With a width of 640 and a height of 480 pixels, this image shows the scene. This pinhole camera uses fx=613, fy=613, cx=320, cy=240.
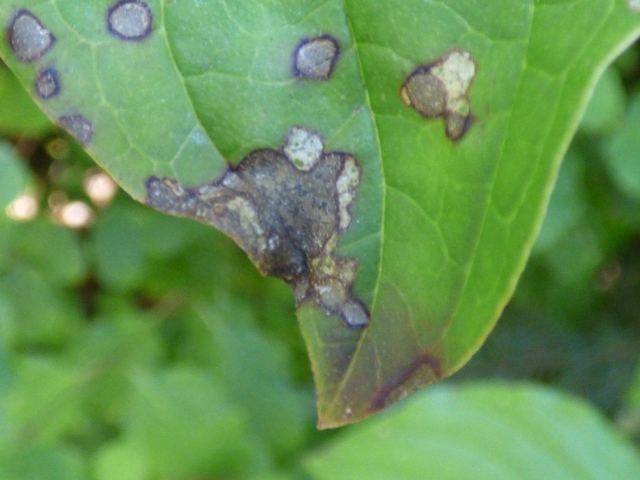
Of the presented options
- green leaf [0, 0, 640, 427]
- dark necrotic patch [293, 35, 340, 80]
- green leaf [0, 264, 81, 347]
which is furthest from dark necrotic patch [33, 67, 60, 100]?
green leaf [0, 264, 81, 347]

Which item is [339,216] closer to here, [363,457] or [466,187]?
[466,187]

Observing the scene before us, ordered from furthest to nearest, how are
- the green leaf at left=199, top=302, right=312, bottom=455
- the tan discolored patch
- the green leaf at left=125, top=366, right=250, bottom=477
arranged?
1. the green leaf at left=199, top=302, right=312, bottom=455
2. the green leaf at left=125, top=366, right=250, bottom=477
3. the tan discolored patch

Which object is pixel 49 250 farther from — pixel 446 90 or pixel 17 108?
pixel 446 90

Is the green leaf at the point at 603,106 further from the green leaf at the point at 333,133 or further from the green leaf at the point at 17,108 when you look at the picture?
the green leaf at the point at 17,108

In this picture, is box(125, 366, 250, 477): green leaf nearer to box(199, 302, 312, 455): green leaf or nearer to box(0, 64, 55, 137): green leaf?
box(199, 302, 312, 455): green leaf

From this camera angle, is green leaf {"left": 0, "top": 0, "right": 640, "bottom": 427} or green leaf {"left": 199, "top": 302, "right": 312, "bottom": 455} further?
green leaf {"left": 199, "top": 302, "right": 312, "bottom": 455}

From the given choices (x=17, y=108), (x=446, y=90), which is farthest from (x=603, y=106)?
(x=17, y=108)

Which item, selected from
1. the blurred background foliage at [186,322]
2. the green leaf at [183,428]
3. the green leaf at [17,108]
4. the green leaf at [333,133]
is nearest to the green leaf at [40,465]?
the blurred background foliage at [186,322]
